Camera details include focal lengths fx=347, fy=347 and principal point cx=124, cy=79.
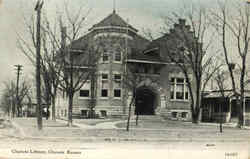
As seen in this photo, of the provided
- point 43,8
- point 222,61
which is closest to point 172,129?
point 222,61

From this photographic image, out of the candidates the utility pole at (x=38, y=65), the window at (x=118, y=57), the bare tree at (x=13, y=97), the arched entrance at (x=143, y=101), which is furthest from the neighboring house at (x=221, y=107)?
the bare tree at (x=13, y=97)

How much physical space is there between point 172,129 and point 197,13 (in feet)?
5.66

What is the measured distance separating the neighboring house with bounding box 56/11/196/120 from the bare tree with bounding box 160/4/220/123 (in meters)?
0.08

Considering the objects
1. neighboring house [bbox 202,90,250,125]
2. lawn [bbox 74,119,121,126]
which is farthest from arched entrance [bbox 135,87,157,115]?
neighboring house [bbox 202,90,250,125]

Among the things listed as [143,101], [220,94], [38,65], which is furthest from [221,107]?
[38,65]

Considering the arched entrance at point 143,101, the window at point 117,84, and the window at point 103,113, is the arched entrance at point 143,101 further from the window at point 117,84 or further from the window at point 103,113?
the window at point 103,113

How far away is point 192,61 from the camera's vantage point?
505cm

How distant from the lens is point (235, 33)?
5.32m

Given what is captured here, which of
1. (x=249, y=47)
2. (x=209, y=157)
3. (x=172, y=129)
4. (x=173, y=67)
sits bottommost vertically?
(x=209, y=157)

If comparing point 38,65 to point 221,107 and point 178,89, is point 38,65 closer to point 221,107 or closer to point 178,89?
point 178,89

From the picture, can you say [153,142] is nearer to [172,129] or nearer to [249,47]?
[172,129]

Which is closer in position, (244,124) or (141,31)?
(141,31)

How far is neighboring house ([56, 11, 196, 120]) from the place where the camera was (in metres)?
4.68

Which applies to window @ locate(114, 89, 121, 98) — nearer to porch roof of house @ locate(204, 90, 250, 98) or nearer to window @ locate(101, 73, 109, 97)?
window @ locate(101, 73, 109, 97)
